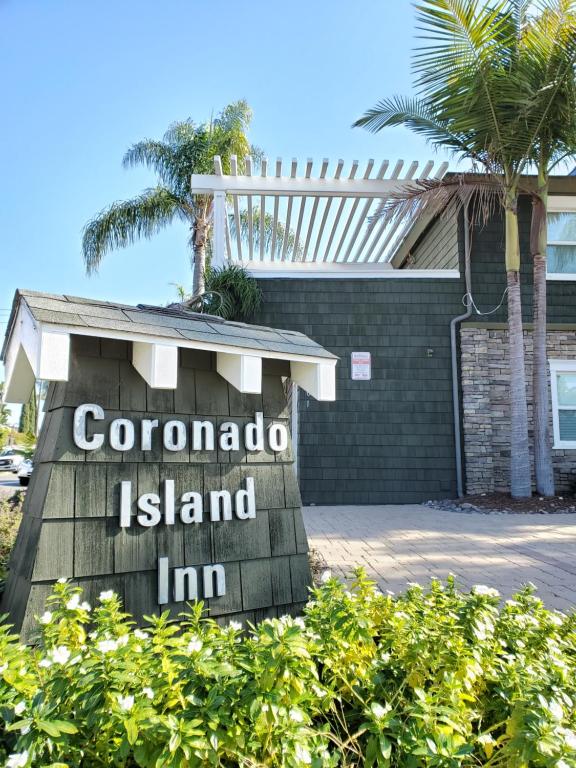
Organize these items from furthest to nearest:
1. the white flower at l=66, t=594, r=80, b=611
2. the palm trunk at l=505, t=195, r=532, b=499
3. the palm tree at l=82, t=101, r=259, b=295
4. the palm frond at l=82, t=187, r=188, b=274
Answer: the palm frond at l=82, t=187, r=188, b=274 → the palm tree at l=82, t=101, r=259, b=295 → the palm trunk at l=505, t=195, r=532, b=499 → the white flower at l=66, t=594, r=80, b=611

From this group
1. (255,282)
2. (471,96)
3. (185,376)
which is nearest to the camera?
(185,376)

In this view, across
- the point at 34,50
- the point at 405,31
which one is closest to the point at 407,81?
the point at 405,31

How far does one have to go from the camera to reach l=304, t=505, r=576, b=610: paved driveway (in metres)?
3.57

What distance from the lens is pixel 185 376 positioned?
2305 millimetres

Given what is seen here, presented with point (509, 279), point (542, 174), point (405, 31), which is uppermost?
point (405, 31)

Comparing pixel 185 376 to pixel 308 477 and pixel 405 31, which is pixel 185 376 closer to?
pixel 308 477

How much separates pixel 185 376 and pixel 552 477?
7.02 m

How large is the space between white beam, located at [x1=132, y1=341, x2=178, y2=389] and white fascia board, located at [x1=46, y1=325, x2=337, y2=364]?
1.0 inches

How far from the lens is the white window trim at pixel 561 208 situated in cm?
854

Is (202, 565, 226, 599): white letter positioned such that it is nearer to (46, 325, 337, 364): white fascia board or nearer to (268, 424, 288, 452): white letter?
(268, 424, 288, 452): white letter

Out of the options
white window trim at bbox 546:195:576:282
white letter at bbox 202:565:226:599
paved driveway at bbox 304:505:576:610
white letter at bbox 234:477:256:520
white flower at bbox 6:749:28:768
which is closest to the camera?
white flower at bbox 6:749:28:768

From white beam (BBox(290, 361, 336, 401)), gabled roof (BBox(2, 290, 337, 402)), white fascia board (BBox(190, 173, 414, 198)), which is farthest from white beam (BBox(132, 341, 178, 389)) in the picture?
white fascia board (BBox(190, 173, 414, 198))

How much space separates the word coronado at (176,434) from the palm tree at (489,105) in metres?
5.90

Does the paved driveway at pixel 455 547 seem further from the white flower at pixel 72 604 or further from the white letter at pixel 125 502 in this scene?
the white flower at pixel 72 604
